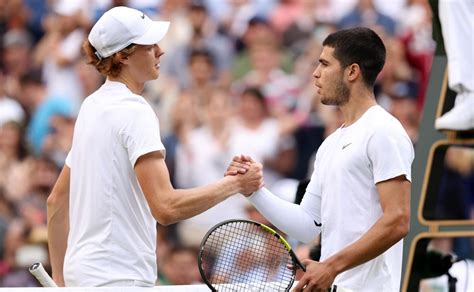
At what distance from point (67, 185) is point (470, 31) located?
2018 mm

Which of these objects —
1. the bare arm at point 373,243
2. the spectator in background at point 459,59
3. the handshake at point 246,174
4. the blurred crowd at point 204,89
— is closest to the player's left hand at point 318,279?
the bare arm at point 373,243

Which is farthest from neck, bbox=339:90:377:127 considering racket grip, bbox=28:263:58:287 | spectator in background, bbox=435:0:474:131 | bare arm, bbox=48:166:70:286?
racket grip, bbox=28:263:58:287

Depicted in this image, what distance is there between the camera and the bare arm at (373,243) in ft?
15.0

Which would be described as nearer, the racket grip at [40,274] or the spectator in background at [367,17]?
the racket grip at [40,274]

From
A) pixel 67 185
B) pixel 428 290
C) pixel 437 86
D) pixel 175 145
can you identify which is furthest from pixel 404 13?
pixel 67 185

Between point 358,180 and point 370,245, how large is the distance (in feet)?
0.91

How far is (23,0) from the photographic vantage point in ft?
34.9

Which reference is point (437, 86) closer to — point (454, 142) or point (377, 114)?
point (454, 142)

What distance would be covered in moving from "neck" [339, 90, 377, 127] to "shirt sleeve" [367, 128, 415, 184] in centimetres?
23

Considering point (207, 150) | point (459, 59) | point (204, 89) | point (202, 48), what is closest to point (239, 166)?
point (459, 59)

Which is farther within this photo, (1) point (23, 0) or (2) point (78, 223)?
(1) point (23, 0)

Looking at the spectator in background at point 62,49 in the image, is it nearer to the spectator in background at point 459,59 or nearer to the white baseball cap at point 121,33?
the spectator in background at point 459,59

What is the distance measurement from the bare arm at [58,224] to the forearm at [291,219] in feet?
2.50

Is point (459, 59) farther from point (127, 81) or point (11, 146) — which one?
point (11, 146)
